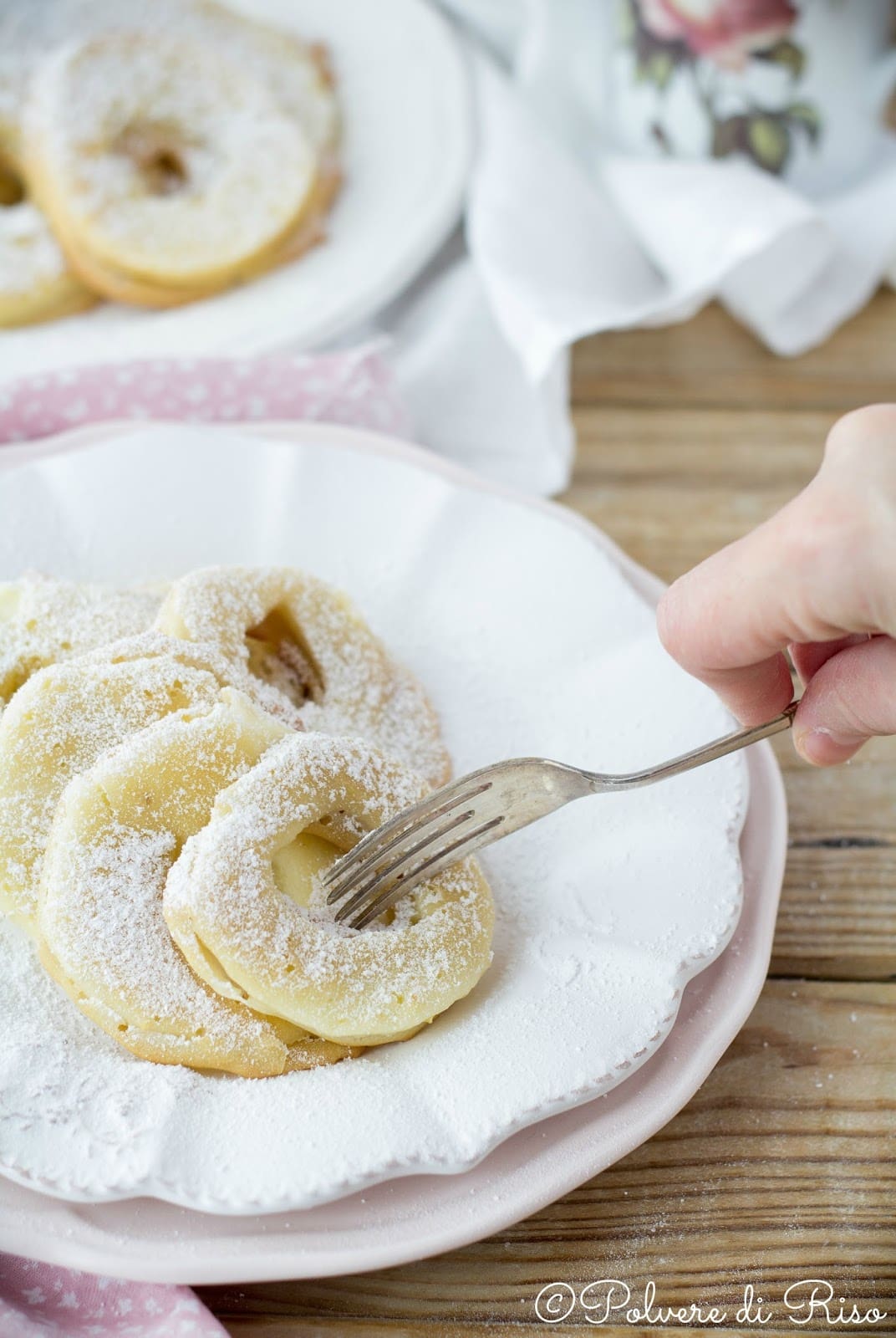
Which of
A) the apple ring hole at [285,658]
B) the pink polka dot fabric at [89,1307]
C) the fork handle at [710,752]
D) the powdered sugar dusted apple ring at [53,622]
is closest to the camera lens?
the pink polka dot fabric at [89,1307]

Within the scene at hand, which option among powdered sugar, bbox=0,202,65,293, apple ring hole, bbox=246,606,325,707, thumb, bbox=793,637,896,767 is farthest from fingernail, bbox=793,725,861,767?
powdered sugar, bbox=0,202,65,293

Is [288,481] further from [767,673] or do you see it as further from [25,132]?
[25,132]

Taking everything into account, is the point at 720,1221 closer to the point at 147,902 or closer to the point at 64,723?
the point at 147,902

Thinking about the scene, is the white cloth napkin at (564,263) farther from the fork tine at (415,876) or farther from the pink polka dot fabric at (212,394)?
the fork tine at (415,876)

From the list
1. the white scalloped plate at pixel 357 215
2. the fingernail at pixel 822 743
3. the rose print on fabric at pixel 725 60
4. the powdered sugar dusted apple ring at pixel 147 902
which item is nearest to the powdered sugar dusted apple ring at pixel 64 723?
the powdered sugar dusted apple ring at pixel 147 902

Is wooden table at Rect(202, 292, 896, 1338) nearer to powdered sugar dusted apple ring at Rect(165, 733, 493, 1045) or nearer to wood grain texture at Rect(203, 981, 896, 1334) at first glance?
wood grain texture at Rect(203, 981, 896, 1334)

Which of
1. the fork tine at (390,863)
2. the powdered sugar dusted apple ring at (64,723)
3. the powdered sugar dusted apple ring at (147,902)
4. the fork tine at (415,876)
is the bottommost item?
the fork tine at (415,876)
